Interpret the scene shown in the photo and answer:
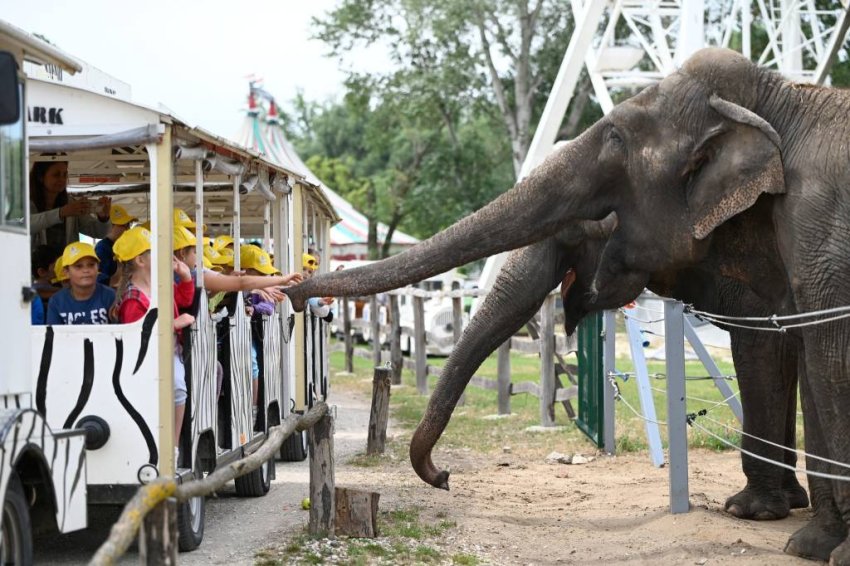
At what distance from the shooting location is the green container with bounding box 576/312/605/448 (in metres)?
13.2

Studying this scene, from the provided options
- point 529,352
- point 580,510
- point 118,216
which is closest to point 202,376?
point 118,216

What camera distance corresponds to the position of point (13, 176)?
19.4 feet

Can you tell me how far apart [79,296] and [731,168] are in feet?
A: 13.2

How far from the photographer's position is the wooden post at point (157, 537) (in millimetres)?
5141

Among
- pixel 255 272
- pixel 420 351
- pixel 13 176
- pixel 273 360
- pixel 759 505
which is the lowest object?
pixel 759 505

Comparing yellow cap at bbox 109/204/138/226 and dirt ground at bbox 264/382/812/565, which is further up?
yellow cap at bbox 109/204/138/226

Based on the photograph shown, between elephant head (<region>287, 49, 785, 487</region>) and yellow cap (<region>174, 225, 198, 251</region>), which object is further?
yellow cap (<region>174, 225, 198, 251</region>)

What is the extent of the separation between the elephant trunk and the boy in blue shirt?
4.12 feet

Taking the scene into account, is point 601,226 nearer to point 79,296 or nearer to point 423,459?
point 423,459

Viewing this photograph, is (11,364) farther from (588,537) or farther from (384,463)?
(384,463)

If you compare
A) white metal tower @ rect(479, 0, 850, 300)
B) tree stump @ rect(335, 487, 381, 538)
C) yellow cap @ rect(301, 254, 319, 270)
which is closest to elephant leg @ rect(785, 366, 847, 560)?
tree stump @ rect(335, 487, 381, 538)

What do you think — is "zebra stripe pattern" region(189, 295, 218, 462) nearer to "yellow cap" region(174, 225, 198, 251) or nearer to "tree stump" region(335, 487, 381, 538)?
"yellow cap" region(174, 225, 198, 251)

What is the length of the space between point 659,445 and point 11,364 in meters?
7.63

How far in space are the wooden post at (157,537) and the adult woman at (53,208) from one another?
4.64m
